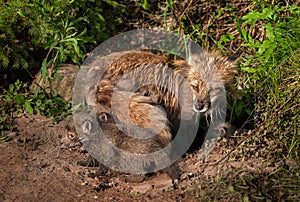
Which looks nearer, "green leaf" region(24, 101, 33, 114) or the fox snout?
the fox snout

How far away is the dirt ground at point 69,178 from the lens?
15.0 feet

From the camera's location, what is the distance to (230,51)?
633 centimetres

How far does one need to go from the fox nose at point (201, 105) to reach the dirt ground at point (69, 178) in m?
0.51

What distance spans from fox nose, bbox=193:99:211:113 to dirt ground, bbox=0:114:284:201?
0.51 m

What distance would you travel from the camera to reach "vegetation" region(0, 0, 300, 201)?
4457 millimetres

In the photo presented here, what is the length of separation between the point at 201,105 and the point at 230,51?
5.44 feet

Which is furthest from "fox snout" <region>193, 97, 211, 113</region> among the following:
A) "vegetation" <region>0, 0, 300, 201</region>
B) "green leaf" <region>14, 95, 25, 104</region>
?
"green leaf" <region>14, 95, 25, 104</region>

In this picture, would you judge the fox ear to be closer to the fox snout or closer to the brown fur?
the brown fur

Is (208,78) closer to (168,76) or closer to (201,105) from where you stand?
(201,105)

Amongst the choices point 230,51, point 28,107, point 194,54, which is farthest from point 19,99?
point 230,51

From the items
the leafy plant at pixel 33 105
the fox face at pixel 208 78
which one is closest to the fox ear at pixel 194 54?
the fox face at pixel 208 78

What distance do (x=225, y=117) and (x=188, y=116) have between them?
41 centimetres

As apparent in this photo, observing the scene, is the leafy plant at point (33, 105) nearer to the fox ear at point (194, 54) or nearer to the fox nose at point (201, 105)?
the fox ear at point (194, 54)

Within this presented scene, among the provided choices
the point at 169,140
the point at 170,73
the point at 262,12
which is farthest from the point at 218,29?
the point at 169,140
